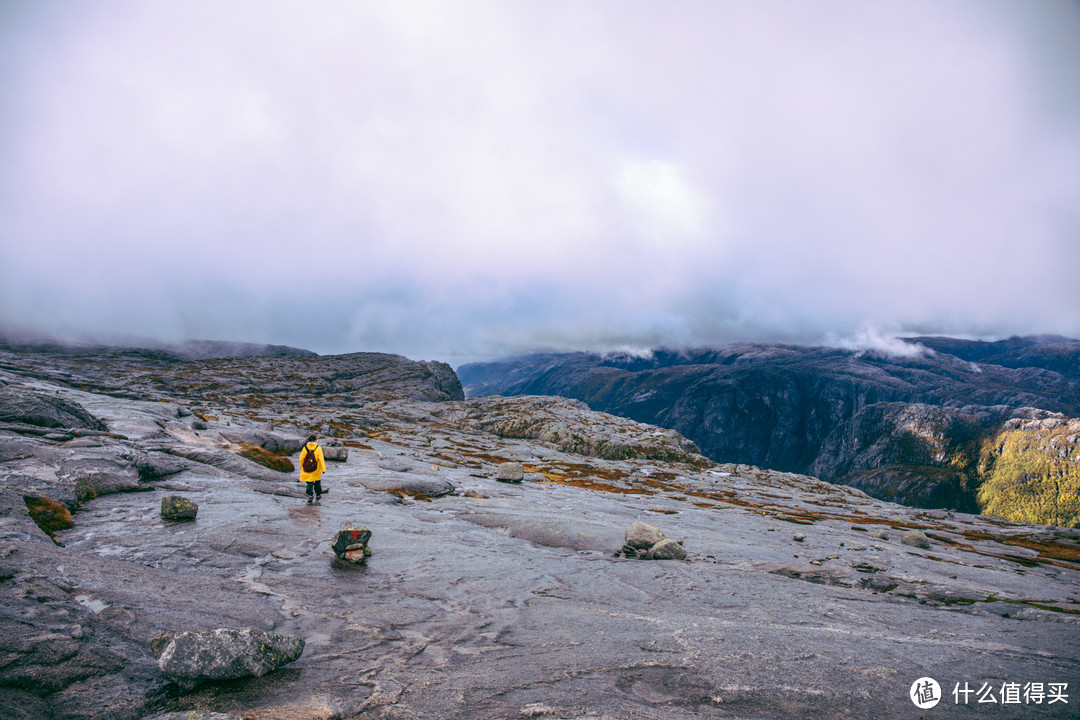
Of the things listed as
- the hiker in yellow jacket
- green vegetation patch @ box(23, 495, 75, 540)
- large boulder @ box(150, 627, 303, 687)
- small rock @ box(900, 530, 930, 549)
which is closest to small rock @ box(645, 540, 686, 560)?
large boulder @ box(150, 627, 303, 687)

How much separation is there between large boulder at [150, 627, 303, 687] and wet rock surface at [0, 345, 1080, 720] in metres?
0.23

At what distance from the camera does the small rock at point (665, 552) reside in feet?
71.7

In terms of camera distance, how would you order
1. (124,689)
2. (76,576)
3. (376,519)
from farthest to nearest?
(376,519), (76,576), (124,689)

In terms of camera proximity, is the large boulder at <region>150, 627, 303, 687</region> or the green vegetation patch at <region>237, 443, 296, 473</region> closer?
the large boulder at <region>150, 627, 303, 687</region>

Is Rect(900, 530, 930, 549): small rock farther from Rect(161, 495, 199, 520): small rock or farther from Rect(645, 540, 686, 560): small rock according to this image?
Rect(161, 495, 199, 520): small rock

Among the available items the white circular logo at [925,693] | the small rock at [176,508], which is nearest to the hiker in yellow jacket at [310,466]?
the small rock at [176,508]

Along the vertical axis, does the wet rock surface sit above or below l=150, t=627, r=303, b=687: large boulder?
below

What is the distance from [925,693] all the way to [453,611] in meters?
11.4

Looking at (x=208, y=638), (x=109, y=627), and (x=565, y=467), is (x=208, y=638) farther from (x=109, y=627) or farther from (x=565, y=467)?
(x=565, y=467)

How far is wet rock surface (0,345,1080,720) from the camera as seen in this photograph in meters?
7.86

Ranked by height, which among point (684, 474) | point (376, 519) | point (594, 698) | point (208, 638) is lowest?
point (684, 474)

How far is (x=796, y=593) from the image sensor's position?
58.0ft

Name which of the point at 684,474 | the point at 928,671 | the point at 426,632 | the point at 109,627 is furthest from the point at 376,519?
the point at 684,474

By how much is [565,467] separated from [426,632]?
82809 millimetres
